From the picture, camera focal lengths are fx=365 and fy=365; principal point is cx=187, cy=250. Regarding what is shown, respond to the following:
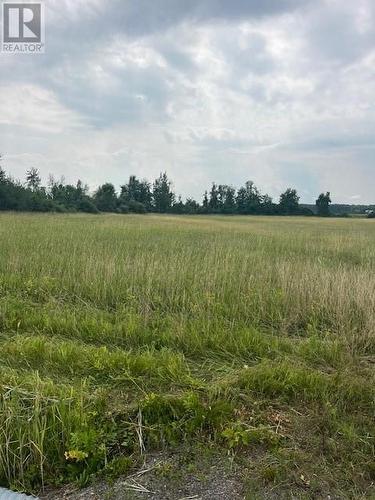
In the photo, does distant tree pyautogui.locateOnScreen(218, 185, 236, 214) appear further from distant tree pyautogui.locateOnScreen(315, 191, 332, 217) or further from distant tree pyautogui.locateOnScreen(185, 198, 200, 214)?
distant tree pyautogui.locateOnScreen(315, 191, 332, 217)

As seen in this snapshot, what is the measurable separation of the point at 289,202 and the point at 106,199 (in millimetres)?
52017

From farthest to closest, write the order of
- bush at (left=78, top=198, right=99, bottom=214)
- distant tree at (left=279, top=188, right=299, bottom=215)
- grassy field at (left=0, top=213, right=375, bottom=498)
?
distant tree at (left=279, top=188, right=299, bottom=215)
bush at (left=78, top=198, right=99, bottom=214)
grassy field at (left=0, top=213, right=375, bottom=498)

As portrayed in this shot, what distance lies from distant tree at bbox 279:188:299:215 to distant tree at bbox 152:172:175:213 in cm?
3140

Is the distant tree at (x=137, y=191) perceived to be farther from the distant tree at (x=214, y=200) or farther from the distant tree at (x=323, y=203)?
the distant tree at (x=323, y=203)

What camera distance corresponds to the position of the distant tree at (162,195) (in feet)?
335

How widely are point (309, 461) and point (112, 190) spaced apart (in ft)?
305

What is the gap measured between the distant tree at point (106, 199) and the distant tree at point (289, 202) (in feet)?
152

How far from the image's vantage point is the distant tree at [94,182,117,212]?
3314 inches

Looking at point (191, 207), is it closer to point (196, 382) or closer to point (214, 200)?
point (214, 200)

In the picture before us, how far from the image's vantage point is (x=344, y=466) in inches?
104

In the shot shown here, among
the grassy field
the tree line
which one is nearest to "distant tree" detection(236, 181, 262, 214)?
the tree line

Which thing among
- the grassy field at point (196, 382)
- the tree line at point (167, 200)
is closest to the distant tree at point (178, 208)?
the tree line at point (167, 200)

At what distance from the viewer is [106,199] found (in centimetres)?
8556

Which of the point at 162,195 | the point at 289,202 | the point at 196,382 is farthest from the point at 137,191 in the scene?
the point at 196,382
